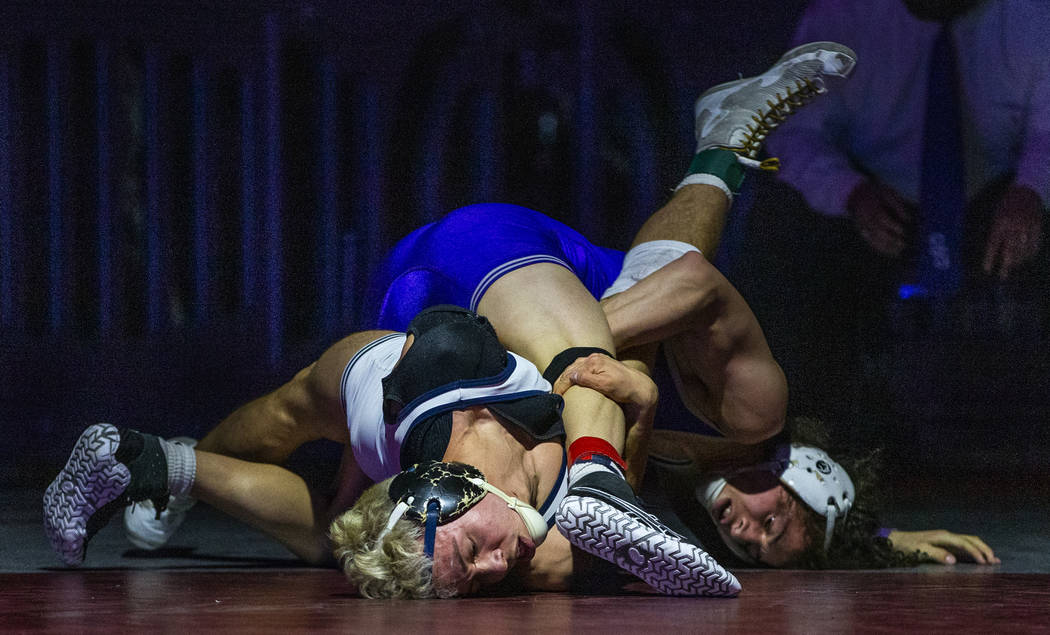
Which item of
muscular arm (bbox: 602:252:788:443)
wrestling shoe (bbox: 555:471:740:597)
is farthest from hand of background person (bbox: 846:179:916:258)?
wrestling shoe (bbox: 555:471:740:597)

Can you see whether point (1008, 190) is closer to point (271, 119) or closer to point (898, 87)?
point (898, 87)

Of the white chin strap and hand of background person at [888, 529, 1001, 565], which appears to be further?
hand of background person at [888, 529, 1001, 565]

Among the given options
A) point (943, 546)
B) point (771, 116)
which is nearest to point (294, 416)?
point (943, 546)

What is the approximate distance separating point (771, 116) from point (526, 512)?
73.4 inches

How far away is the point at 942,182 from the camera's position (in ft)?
12.2

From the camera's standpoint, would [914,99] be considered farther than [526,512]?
Yes

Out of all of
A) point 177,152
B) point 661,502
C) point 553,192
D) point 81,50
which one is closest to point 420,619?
point 661,502

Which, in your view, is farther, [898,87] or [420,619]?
[898,87]

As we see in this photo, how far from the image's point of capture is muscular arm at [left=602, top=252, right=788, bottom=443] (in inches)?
101

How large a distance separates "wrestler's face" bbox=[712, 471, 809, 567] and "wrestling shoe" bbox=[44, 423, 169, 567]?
124 cm

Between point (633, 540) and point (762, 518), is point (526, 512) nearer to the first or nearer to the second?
point (633, 540)

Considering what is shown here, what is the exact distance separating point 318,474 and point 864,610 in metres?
2.15

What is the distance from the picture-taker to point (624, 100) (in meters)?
3.73

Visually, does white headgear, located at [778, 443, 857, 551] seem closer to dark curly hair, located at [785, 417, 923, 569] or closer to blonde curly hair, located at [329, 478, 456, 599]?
dark curly hair, located at [785, 417, 923, 569]
